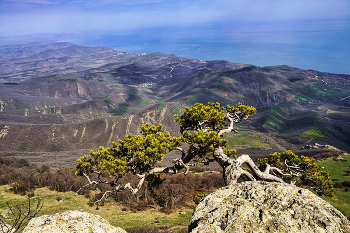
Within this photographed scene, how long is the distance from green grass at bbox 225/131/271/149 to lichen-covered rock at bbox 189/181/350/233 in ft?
213

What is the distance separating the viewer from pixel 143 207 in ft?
61.6

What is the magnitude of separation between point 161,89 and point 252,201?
16660 cm

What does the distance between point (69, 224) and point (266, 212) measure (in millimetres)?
6118

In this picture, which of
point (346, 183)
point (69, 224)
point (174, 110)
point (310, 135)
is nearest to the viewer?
point (69, 224)

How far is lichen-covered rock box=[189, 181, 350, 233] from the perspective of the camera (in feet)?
16.9

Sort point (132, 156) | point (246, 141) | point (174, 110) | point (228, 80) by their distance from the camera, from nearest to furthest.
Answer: point (132, 156)
point (246, 141)
point (174, 110)
point (228, 80)

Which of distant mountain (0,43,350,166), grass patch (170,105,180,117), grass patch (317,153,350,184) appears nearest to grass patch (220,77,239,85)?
distant mountain (0,43,350,166)

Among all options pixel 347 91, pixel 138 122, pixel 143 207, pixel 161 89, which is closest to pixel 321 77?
pixel 347 91

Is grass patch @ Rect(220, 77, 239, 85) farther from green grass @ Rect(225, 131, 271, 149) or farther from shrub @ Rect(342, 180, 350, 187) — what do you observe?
shrub @ Rect(342, 180, 350, 187)

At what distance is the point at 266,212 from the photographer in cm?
555

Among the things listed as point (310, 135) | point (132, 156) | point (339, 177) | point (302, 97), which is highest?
point (132, 156)

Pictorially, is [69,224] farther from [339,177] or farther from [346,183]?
[339,177]

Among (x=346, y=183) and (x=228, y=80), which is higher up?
(x=228, y=80)

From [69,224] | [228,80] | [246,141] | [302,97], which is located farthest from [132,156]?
[302,97]
